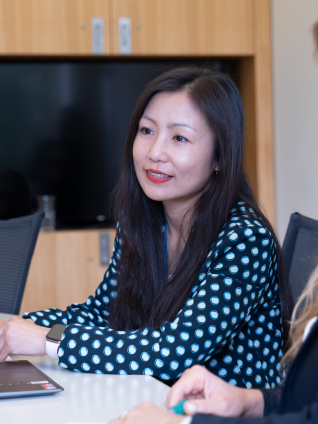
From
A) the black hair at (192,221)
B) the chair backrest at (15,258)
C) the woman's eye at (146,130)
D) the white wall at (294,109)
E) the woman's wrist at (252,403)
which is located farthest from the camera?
the white wall at (294,109)

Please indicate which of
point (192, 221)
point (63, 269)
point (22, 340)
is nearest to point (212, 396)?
point (22, 340)

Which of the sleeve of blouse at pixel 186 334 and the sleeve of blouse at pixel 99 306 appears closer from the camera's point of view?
the sleeve of blouse at pixel 186 334

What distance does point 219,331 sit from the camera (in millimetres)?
1068

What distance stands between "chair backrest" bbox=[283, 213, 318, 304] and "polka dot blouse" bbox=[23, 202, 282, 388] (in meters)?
0.09

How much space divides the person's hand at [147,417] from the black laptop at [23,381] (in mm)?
170

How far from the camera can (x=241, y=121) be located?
1.35 meters

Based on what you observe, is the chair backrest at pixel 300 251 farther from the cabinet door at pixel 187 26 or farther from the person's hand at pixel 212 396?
the cabinet door at pixel 187 26

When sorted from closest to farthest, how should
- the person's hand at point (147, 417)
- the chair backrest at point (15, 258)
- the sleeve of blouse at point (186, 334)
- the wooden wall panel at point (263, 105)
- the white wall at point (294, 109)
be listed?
the person's hand at point (147, 417)
the sleeve of blouse at point (186, 334)
the chair backrest at point (15, 258)
the white wall at point (294, 109)
the wooden wall panel at point (263, 105)

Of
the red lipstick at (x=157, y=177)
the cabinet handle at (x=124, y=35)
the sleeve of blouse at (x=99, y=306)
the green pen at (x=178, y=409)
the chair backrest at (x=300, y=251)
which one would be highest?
the cabinet handle at (x=124, y=35)

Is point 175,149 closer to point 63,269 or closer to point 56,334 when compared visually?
point 56,334

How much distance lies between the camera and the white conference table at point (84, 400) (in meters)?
0.79

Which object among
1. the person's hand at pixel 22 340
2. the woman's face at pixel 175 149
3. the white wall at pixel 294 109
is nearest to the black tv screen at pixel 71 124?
the white wall at pixel 294 109

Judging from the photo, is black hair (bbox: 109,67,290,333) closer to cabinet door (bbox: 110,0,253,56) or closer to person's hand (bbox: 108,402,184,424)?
person's hand (bbox: 108,402,184,424)

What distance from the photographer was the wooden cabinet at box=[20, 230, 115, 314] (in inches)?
114
